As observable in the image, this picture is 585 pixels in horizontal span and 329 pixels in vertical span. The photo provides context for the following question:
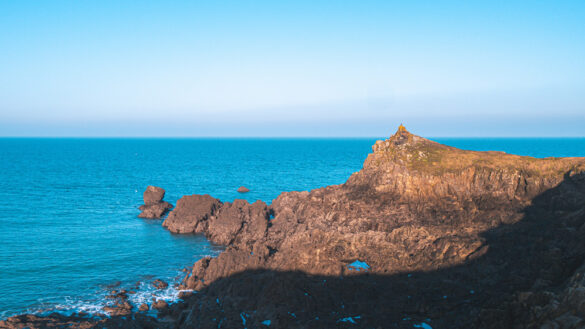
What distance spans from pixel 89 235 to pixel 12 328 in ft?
95.9

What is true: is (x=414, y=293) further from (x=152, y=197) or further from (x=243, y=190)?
(x=243, y=190)

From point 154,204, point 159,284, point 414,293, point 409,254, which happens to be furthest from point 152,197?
point 414,293

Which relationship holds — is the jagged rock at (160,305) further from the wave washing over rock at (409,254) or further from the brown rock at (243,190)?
the brown rock at (243,190)

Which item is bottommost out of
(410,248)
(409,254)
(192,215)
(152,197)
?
(192,215)

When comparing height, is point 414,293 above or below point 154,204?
above

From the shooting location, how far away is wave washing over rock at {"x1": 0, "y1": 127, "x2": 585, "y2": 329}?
25500 millimetres

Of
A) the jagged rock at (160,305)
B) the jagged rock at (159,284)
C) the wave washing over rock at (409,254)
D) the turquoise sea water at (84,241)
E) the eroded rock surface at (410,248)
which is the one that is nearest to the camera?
the wave washing over rock at (409,254)

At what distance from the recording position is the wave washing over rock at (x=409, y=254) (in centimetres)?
2550

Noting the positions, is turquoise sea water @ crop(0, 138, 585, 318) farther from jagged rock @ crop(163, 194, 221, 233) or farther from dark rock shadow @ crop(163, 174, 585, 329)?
dark rock shadow @ crop(163, 174, 585, 329)

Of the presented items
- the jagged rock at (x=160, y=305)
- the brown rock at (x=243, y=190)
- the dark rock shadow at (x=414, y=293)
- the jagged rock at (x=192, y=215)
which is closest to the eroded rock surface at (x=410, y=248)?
the dark rock shadow at (x=414, y=293)

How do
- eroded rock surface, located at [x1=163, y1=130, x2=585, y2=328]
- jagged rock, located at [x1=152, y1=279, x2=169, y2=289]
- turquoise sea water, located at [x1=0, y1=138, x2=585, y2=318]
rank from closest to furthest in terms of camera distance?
eroded rock surface, located at [x1=163, y1=130, x2=585, y2=328] → turquoise sea water, located at [x1=0, y1=138, x2=585, y2=318] → jagged rock, located at [x1=152, y1=279, x2=169, y2=289]

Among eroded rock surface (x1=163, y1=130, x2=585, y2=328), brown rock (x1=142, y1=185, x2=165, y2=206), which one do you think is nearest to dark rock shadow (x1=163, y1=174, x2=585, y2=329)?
eroded rock surface (x1=163, y1=130, x2=585, y2=328)

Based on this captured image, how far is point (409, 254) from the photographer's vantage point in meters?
34.7

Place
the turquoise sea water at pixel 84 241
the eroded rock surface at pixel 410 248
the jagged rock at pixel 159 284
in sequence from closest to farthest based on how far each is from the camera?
the eroded rock surface at pixel 410 248 < the turquoise sea water at pixel 84 241 < the jagged rock at pixel 159 284
